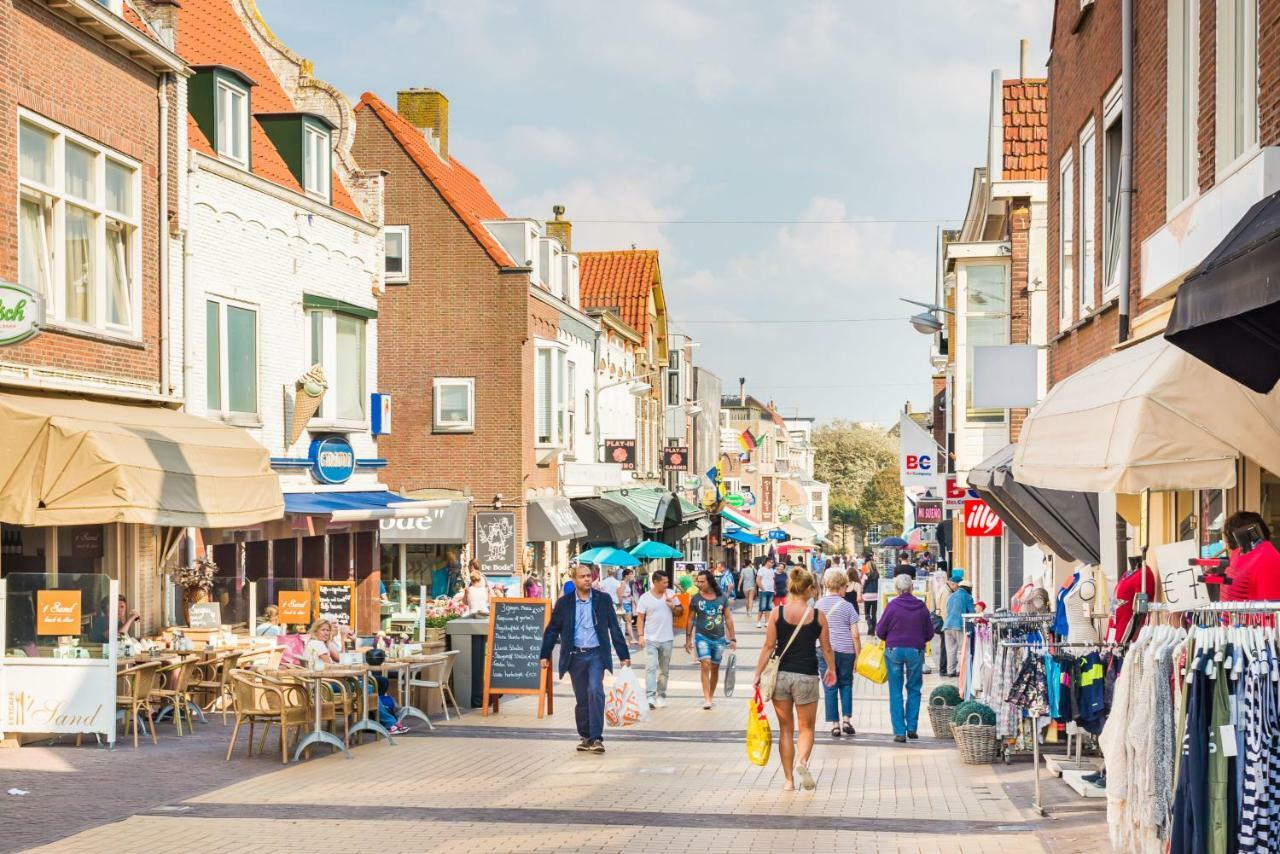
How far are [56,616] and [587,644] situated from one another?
503cm

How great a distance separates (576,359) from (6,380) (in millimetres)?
26280

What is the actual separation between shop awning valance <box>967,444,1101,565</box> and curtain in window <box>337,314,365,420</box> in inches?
457

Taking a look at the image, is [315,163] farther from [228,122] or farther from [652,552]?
[652,552]

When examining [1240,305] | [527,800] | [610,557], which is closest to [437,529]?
[610,557]

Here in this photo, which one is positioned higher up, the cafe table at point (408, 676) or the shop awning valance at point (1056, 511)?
the shop awning valance at point (1056, 511)

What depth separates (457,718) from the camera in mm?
18031

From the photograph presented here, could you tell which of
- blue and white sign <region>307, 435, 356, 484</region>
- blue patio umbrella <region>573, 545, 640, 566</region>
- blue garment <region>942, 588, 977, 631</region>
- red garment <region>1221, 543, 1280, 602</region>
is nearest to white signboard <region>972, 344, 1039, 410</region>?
blue garment <region>942, 588, 977, 631</region>

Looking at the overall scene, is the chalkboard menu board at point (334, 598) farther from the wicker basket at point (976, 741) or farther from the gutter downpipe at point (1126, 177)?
the gutter downpipe at point (1126, 177)

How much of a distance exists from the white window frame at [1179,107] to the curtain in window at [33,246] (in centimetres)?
1107

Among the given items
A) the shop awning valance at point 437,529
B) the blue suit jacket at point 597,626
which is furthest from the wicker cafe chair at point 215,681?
the shop awning valance at point 437,529

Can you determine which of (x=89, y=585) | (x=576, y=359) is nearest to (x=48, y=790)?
(x=89, y=585)

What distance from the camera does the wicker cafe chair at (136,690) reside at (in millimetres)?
15133

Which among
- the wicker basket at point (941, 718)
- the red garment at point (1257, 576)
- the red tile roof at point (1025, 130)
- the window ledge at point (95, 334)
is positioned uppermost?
the red tile roof at point (1025, 130)

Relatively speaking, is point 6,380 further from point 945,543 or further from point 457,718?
point 945,543
